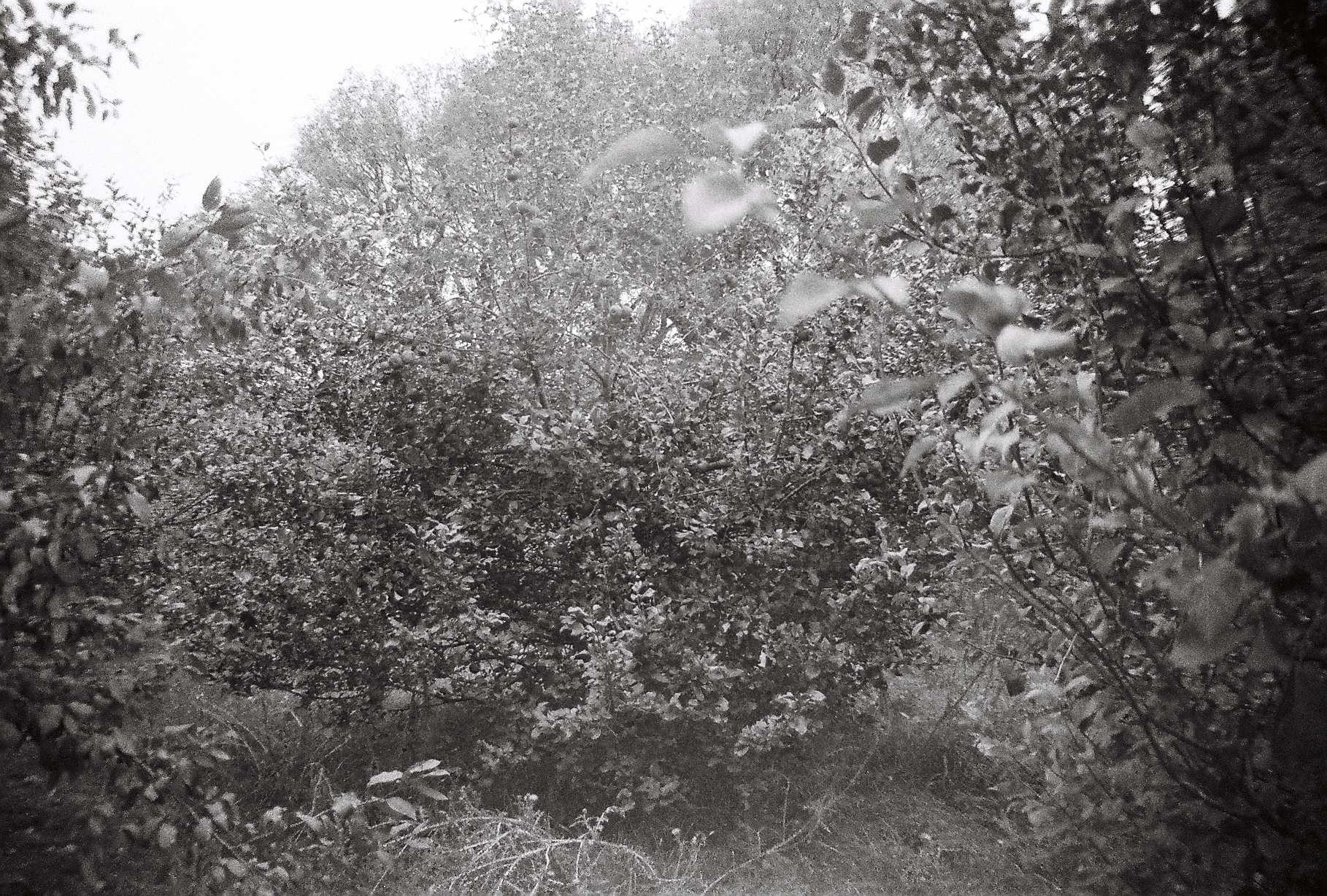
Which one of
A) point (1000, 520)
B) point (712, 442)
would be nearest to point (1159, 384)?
point (1000, 520)

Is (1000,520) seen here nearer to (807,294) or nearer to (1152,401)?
(1152,401)

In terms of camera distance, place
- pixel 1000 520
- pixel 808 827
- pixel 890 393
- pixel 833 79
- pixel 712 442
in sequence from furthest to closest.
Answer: pixel 712 442 < pixel 808 827 < pixel 1000 520 < pixel 833 79 < pixel 890 393

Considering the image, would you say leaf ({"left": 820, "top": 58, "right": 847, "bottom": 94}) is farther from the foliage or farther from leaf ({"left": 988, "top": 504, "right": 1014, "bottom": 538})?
leaf ({"left": 988, "top": 504, "right": 1014, "bottom": 538})

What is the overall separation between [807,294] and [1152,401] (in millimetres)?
275

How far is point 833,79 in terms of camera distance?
0.85m

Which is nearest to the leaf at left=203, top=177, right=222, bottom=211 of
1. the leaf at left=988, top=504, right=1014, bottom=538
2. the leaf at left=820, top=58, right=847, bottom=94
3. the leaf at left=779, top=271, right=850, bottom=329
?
the leaf at left=820, top=58, right=847, bottom=94

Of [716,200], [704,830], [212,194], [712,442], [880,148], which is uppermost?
[712,442]

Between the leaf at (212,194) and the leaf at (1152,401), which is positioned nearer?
the leaf at (1152,401)

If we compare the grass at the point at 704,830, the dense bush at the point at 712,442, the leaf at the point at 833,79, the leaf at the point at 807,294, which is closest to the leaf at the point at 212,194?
the dense bush at the point at 712,442

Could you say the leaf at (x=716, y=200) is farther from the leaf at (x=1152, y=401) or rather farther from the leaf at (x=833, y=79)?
the leaf at (x=833, y=79)

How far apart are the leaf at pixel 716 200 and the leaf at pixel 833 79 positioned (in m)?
0.42

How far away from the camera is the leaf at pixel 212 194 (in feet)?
4.40

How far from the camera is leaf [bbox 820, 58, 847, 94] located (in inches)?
33.6

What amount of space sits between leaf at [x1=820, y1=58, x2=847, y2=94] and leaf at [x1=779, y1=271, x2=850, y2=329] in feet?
1.48
